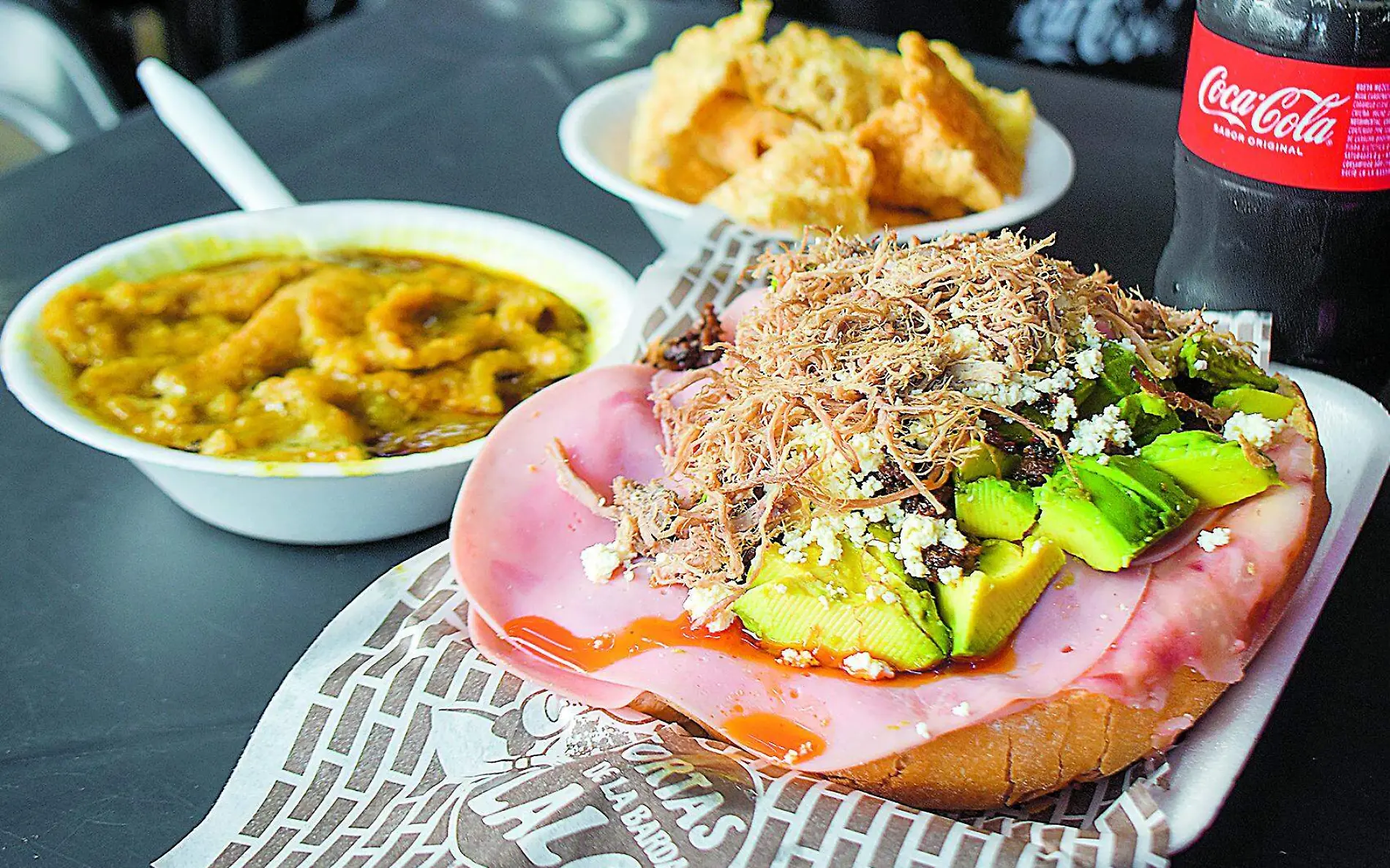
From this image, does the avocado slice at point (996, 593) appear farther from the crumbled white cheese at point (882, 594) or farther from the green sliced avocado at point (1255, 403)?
the green sliced avocado at point (1255, 403)

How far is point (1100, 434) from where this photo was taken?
1.01m

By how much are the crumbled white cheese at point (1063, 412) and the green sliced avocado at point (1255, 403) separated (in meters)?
0.17

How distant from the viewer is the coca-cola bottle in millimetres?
1257

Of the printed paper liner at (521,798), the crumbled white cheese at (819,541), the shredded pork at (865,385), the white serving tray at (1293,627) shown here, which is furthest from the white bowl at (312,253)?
the white serving tray at (1293,627)

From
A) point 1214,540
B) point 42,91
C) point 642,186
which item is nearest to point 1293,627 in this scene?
point 1214,540

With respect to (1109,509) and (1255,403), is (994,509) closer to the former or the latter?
(1109,509)

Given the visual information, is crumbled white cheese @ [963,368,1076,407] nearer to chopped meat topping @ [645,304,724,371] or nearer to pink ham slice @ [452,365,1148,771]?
pink ham slice @ [452,365,1148,771]

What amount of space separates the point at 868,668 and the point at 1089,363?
0.32 m

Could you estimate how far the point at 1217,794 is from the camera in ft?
2.98

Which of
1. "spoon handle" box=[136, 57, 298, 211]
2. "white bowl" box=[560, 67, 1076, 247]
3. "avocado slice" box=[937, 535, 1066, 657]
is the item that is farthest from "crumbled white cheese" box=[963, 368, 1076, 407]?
"spoon handle" box=[136, 57, 298, 211]

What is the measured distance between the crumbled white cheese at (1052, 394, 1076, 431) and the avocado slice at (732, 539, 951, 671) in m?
0.18

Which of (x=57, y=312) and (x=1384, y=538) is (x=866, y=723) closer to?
(x=1384, y=538)

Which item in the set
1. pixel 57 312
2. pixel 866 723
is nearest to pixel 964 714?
pixel 866 723

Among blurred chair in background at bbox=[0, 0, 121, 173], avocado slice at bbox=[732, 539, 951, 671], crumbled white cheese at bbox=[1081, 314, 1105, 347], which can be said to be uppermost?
crumbled white cheese at bbox=[1081, 314, 1105, 347]
